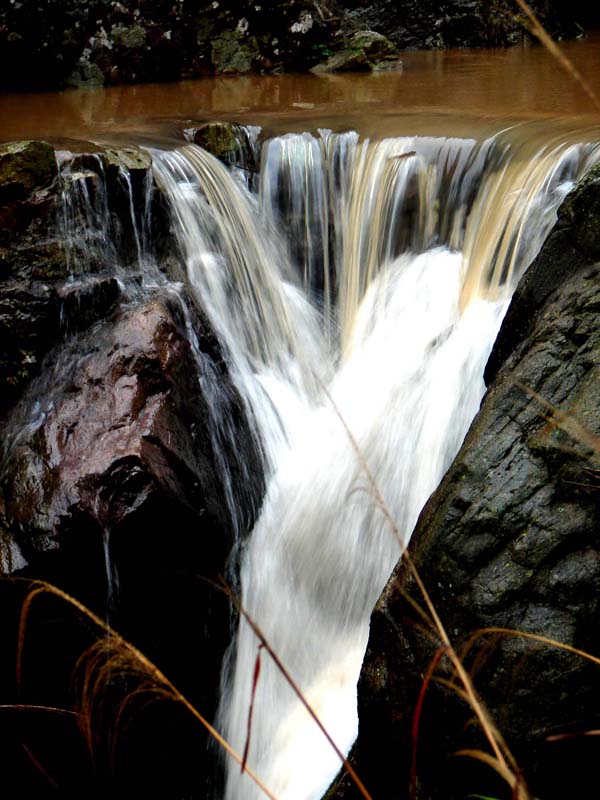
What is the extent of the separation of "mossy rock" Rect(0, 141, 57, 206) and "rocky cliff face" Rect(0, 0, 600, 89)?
15.1 feet

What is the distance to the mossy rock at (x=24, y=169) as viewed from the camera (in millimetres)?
4375

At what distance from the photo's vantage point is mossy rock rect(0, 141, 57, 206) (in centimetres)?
438

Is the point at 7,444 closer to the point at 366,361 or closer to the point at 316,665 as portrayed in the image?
the point at 316,665

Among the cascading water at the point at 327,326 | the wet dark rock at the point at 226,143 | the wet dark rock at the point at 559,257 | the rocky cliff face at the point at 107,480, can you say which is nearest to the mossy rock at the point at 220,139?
the wet dark rock at the point at 226,143

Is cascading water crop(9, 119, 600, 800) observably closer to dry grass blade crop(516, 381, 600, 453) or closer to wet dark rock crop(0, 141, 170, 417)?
wet dark rock crop(0, 141, 170, 417)

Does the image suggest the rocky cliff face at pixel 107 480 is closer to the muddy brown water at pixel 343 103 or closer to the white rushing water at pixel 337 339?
the white rushing water at pixel 337 339

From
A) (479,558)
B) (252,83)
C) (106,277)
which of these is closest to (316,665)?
(479,558)

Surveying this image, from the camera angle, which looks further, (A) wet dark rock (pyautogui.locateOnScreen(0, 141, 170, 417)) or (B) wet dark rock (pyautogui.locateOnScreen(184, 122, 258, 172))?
(B) wet dark rock (pyautogui.locateOnScreen(184, 122, 258, 172))

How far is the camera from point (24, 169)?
4.45 m

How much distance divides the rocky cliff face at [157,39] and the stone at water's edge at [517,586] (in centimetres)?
681

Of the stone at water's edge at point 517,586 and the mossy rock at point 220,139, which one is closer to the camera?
the stone at water's edge at point 517,586

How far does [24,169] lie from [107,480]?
1964 millimetres

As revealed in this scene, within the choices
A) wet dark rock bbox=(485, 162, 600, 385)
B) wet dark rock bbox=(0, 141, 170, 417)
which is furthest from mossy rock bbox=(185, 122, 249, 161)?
wet dark rock bbox=(485, 162, 600, 385)

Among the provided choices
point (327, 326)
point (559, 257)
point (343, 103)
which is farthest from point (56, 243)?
point (343, 103)
